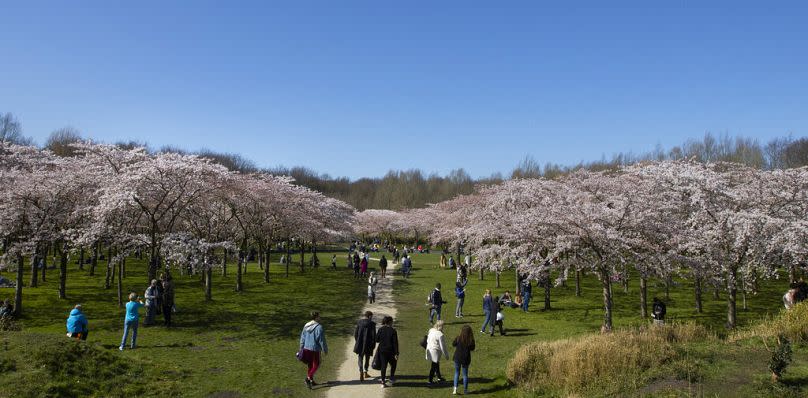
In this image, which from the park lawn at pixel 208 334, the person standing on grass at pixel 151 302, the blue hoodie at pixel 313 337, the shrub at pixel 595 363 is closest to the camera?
the shrub at pixel 595 363

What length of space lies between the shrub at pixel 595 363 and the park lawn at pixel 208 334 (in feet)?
18.6

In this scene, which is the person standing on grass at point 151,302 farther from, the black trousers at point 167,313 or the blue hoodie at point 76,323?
the blue hoodie at point 76,323

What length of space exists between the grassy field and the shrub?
0.26 meters

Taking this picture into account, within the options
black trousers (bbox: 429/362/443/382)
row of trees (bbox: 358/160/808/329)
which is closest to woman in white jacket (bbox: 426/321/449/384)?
black trousers (bbox: 429/362/443/382)

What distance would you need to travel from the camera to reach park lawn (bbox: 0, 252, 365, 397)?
459 inches

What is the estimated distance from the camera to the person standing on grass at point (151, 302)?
17797 mm

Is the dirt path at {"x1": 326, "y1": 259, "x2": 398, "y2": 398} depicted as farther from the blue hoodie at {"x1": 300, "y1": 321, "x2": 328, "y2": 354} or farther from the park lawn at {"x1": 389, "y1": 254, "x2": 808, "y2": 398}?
the blue hoodie at {"x1": 300, "y1": 321, "x2": 328, "y2": 354}

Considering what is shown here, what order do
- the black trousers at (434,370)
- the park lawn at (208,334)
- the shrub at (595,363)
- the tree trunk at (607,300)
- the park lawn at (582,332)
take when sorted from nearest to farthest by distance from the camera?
the park lawn at (582,332) < the shrub at (595,363) < the park lawn at (208,334) < the black trousers at (434,370) < the tree trunk at (607,300)

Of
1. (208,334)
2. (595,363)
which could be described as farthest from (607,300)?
(208,334)

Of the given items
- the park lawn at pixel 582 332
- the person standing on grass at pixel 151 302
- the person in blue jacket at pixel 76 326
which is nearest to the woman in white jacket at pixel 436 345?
the park lawn at pixel 582 332

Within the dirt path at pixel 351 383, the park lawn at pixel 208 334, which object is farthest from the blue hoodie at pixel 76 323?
the dirt path at pixel 351 383

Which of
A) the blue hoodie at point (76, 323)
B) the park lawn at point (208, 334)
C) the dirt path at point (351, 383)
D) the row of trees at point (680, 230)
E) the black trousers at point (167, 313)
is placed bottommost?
the dirt path at point (351, 383)

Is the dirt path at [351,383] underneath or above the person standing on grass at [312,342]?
underneath

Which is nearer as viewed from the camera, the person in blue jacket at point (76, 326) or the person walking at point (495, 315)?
the person in blue jacket at point (76, 326)
